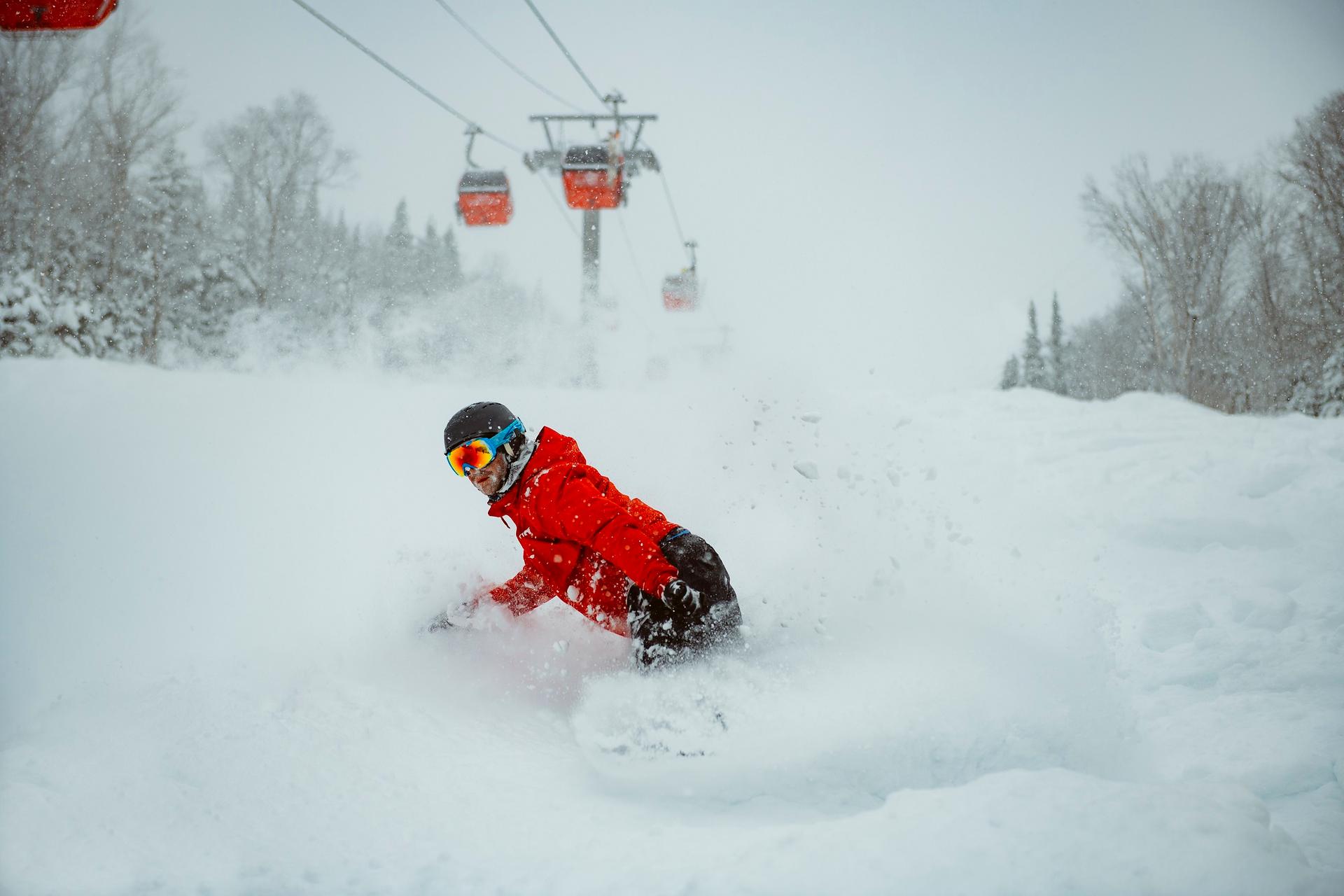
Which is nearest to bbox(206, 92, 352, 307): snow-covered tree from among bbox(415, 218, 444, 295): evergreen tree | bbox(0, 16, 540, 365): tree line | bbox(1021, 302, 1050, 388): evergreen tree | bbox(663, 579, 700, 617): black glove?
bbox(0, 16, 540, 365): tree line

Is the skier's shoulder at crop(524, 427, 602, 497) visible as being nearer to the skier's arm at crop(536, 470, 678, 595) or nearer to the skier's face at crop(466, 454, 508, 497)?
the skier's arm at crop(536, 470, 678, 595)

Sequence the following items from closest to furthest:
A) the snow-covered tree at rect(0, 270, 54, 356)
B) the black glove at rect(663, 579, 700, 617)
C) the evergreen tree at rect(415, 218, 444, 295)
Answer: the black glove at rect(663, 579, 700, 617), the snow-covered tree at rect(0, 270, 54, 356), the evergreen tree at rect(415, 218, 444, 295)

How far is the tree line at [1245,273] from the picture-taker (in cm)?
1492

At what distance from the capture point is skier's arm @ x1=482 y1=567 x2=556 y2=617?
3119 mm

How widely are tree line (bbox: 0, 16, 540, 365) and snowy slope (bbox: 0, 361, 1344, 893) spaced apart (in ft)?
33.4

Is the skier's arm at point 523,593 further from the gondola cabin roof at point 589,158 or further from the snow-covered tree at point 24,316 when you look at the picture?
the snow-covered tree at point 24,316

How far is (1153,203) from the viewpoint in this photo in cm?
2081

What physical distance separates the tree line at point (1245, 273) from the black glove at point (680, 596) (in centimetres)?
1699

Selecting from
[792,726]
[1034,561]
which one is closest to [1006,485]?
[1034,561]

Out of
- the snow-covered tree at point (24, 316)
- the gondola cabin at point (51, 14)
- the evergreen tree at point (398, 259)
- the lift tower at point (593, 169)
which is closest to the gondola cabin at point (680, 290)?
the lift tower at point (593, 169)

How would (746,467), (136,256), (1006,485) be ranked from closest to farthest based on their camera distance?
(746,467), (1006,485), (136,256)

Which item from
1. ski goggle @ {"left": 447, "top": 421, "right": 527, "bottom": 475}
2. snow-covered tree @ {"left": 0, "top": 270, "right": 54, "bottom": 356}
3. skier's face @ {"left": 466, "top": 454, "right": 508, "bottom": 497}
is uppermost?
snow-covered tree @ {"left": 0, "top": 270, "right": 54, "bottom": 356}

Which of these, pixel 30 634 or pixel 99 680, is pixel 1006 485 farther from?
pixel 30 634

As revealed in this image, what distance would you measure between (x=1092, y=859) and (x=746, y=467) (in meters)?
3.71
